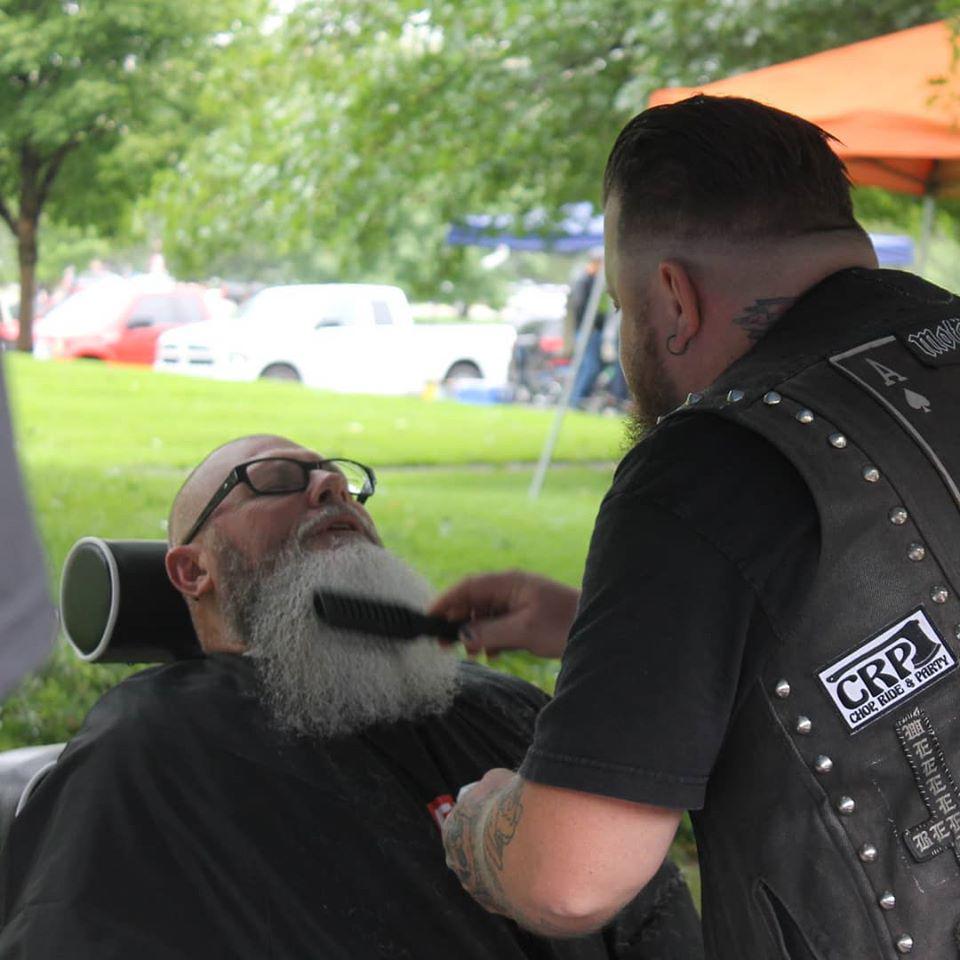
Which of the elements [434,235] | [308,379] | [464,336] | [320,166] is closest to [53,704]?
[320,166]

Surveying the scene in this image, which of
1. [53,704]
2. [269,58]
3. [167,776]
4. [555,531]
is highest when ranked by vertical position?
[167,776]

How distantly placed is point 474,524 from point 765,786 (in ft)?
23.0

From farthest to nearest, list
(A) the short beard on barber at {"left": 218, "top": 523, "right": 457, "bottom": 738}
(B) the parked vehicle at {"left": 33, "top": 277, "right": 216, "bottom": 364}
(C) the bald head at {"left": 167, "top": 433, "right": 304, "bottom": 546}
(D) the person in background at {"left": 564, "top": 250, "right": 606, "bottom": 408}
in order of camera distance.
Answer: (B) the parked vehicle at {"left": 33, "top": 277, "right": 216, "bottom": 364}, (D) the person in background at {"left": 564, "top": 250, "right": 606, "bottom": 408}, (C) the bald head at {"left": 167, "top": 433, "right": 304, "bottom": 546}, (A) the short beard on barber at {"left": 218, "top": 523, "right": 457, "bottom": 738}

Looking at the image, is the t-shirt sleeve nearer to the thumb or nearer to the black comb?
the thumb

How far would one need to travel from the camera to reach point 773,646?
5.21 feet

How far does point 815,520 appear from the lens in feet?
5.18

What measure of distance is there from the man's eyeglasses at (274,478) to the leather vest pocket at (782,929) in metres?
1.75

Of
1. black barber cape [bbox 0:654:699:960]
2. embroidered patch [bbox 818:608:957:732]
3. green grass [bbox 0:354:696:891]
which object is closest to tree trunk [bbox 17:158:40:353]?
green grass [bbox 0:354:696:891]

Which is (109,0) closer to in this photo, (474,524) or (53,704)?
(474,524)

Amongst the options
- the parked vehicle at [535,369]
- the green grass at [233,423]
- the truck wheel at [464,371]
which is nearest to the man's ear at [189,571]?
the green grass at [233,423]

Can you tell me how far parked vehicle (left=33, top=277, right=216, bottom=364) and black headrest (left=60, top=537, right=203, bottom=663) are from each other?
17.9m

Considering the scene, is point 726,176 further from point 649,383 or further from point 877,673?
point 877,673

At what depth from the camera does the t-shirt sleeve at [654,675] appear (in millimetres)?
1527

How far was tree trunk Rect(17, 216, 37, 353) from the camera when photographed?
42.6ft
